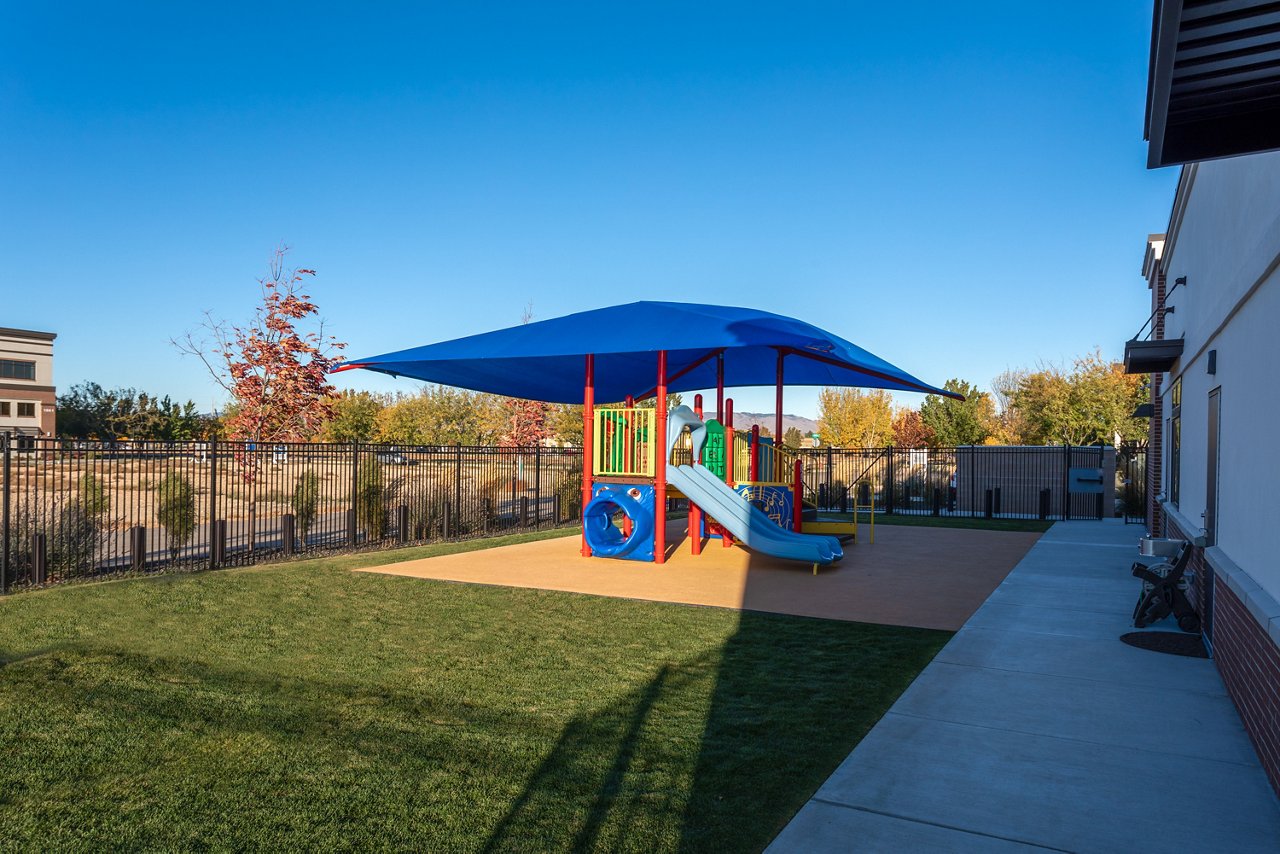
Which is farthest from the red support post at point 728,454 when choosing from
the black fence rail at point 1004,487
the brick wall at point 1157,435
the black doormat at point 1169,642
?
the black fence rail at point 1004,487

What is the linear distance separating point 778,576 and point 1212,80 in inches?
395

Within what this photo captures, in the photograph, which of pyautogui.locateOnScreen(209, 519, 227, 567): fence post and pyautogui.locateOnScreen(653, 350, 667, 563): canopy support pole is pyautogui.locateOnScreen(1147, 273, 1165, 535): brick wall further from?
pyautogui.locateOnScreen(209, 519, 227, 567): fence post

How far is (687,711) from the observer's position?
583 cm

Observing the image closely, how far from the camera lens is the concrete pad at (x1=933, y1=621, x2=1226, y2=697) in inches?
268

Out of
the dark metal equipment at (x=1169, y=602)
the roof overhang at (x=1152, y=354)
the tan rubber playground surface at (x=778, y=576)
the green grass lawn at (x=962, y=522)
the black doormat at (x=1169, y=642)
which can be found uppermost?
the roof overhang at (x=1152, y=354)

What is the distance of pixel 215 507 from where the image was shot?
1390 centimetres

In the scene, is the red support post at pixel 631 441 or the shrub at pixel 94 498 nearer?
the shrub at pixel 94 498

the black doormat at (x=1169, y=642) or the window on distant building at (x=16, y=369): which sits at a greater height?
the window on distant building at (x=16, y=369)

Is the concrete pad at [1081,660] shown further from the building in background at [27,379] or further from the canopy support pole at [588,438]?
the building in background at [27,379]

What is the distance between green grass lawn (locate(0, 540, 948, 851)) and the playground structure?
166 inches

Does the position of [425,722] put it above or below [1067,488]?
below

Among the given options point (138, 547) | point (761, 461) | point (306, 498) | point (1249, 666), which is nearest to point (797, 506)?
point (761, 461)

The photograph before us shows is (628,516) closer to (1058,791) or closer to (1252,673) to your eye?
(1252,673)

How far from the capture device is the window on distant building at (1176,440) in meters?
12.3
